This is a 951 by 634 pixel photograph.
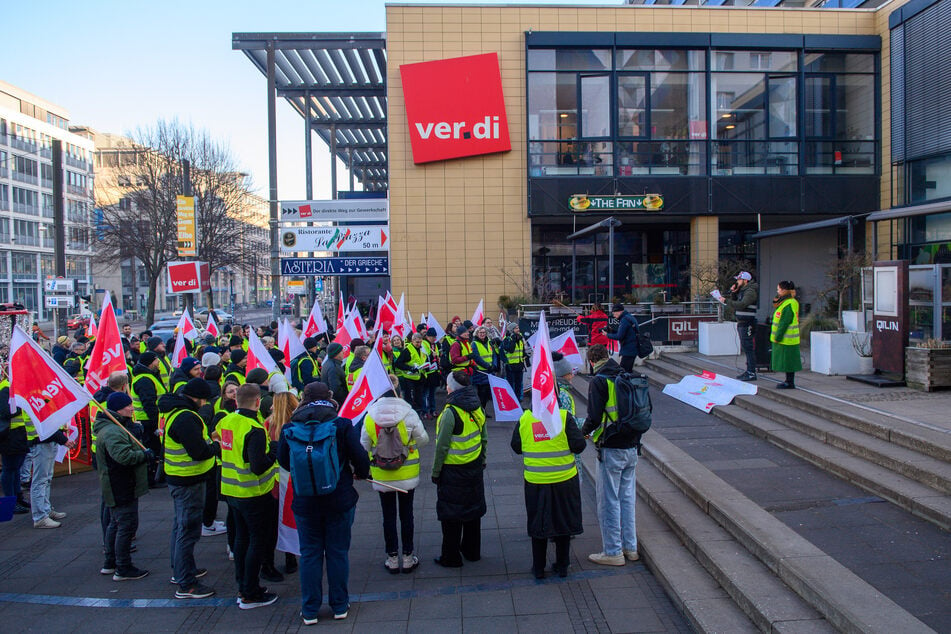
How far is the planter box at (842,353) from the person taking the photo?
11.5 m

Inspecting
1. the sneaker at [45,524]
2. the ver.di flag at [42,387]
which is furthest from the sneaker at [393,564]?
the sneaker at [45,524]

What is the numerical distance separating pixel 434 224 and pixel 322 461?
2014 cm

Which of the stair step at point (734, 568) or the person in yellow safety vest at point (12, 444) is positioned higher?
the person in yellow safety vest at point (12, 444)

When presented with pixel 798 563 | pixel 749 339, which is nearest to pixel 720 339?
pixel 749 339

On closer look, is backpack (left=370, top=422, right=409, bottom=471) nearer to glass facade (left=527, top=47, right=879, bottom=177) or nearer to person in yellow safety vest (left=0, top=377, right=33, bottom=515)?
person in yellow safety vest (left=0, top=377, right=33, bottom=515)

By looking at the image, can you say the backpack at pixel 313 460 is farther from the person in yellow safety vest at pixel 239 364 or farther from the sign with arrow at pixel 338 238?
the sign with arrow at pixel 338 238

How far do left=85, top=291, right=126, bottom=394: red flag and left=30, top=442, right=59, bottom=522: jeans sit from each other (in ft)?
4.74

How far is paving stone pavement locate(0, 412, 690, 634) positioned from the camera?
516 centimetres

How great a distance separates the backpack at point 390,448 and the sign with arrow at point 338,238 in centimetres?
1871

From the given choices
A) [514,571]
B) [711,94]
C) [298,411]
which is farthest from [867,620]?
[711,94]

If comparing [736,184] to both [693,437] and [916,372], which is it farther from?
[693,437]

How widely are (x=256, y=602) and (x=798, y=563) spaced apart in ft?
13.8

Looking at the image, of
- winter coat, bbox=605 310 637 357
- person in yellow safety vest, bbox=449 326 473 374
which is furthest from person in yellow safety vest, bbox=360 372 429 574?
winter coat, bbox=605 310 637 357

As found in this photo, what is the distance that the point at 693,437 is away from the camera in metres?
9.64
